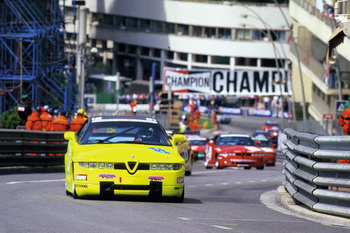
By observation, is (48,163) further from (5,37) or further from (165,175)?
(5,37)

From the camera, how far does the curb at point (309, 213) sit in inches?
464

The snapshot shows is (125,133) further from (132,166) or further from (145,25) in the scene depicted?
(145,25)

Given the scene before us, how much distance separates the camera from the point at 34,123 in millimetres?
26938

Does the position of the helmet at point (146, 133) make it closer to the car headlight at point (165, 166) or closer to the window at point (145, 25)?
the car headlight at point (165, 166)

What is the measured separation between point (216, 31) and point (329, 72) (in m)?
61.3

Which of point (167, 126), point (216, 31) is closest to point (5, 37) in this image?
point (167, 126)

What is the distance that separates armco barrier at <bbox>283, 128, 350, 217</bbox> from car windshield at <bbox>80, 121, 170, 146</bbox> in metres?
2.34

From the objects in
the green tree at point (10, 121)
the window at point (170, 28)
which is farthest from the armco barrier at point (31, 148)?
the window at point (170, 28)

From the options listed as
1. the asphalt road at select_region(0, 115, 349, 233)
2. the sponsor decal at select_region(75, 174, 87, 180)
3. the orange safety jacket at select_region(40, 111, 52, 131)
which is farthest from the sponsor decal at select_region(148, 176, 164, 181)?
the orange safety jacket at select_region(40, 111, 52, 131)

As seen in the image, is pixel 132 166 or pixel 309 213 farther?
pixel 132 166

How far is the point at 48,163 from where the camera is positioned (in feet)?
85.7

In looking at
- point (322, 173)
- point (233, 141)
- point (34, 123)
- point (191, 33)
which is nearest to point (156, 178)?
point (322, 173)

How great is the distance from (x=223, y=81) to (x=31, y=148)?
3005cm

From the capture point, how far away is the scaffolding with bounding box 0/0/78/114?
53.8 meters
